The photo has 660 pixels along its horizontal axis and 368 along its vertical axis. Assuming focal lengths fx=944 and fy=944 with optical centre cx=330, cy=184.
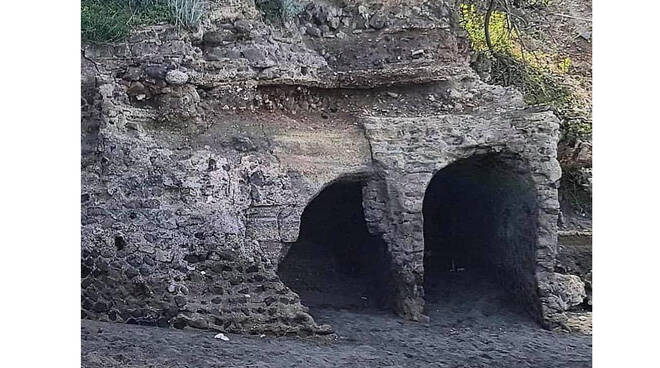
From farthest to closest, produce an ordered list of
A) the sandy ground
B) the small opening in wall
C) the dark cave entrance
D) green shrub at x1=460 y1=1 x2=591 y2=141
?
the dark cave entrance
green shrub at x1=460 y1=1 x2=591 y2=141
the small opening in wall
the sandy ground

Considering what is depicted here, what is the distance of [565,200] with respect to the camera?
5.75 metres

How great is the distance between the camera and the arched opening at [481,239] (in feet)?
18.9

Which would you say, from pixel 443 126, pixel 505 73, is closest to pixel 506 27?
pixel 505 73

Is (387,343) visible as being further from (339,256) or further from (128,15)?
(128,15)

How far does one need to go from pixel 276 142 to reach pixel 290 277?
810 mm

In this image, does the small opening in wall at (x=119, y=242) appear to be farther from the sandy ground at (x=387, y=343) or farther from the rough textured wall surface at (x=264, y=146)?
the sandy ground at (x=387, y=343)

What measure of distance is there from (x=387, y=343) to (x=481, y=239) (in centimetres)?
107

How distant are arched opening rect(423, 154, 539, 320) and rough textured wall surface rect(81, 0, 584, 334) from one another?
0.31ft

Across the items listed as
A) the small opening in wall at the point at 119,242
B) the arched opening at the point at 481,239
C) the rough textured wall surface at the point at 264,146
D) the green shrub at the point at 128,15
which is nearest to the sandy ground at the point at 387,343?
the arched opening at the point at 481,239

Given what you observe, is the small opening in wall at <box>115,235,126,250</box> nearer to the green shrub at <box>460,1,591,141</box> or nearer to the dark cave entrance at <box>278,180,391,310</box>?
the dark cave entrance at <box>278,180,391,310</box>

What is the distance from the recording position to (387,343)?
5246mm

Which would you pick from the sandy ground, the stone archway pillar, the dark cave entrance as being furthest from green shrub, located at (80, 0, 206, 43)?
the sandy ground

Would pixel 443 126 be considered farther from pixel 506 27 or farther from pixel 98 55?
pixel 98 55

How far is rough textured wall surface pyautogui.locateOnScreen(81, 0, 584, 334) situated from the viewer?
514 cm
